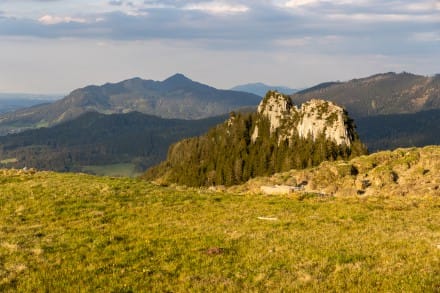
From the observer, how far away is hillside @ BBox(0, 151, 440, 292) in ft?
56.1

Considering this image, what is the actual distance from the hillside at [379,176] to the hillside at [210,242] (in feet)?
49.1

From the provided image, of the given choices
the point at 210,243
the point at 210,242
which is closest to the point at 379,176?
the point at 210,242

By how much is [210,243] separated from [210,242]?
172 millimetres

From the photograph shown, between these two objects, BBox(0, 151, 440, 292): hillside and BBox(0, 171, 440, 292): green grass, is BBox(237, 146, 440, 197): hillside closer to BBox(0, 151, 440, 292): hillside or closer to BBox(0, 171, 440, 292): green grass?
BBox(0, 171, 440, 292): green grass

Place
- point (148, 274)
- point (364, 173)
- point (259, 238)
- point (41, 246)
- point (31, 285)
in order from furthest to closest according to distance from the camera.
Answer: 1. point (364, 173)
2. point (259, 238)
3. point (41, 246)
4. point (148, 274)
5. point (31, 285)

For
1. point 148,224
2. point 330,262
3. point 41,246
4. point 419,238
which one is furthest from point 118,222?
point 419,238

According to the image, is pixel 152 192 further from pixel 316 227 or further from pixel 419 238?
pixel 419 238

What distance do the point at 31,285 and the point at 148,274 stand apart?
4.57 metres

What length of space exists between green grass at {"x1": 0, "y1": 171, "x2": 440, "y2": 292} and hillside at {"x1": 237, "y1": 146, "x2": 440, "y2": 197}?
14530mm

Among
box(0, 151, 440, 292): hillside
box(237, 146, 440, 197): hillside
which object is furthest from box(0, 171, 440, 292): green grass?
box(237, 146, 440, 197): hillside

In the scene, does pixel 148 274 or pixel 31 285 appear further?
pixel 148 274

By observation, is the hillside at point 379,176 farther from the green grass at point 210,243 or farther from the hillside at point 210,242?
the hillside at point 210,242

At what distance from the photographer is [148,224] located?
26953mm

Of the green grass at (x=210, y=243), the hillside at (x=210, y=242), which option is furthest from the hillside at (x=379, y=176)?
the hillside at (x=210, y=242)
